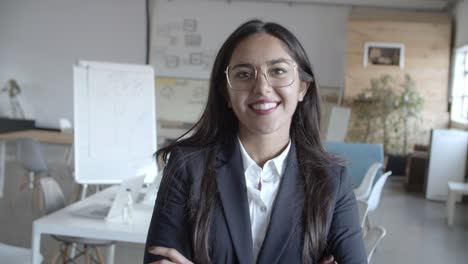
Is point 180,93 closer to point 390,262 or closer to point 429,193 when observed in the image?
point 429,193

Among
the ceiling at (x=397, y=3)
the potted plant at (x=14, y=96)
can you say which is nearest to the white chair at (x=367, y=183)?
the ceiling at (x=397, y=3)

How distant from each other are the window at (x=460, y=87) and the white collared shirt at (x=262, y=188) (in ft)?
27.3

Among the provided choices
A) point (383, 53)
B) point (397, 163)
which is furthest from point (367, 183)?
point (383, 53)

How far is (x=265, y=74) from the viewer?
1.42 metres

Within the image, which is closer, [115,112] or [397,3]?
[115,112]

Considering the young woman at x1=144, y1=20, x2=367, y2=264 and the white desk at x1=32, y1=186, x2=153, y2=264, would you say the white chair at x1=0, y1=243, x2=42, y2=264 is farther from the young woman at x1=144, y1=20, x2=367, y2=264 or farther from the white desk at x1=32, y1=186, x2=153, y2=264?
the young woman at x1=144, y1=20, x2=367, y2=264

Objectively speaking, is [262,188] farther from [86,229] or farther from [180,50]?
[180,50]

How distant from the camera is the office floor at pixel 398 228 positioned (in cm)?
452

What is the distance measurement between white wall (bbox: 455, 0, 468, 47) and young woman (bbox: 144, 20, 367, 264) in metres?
8.18

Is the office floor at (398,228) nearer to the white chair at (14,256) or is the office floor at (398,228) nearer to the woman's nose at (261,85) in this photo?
the white chair at (14,256)

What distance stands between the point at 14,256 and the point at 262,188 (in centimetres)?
178

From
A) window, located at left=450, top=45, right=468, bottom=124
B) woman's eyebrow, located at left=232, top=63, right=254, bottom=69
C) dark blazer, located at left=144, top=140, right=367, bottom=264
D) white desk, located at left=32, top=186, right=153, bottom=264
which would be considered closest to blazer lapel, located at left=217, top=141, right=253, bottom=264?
dark blazer, located at left=144, top=140, right=367, bottom=264

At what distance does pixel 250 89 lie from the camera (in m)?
1.43

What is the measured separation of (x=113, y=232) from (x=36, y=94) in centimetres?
985
